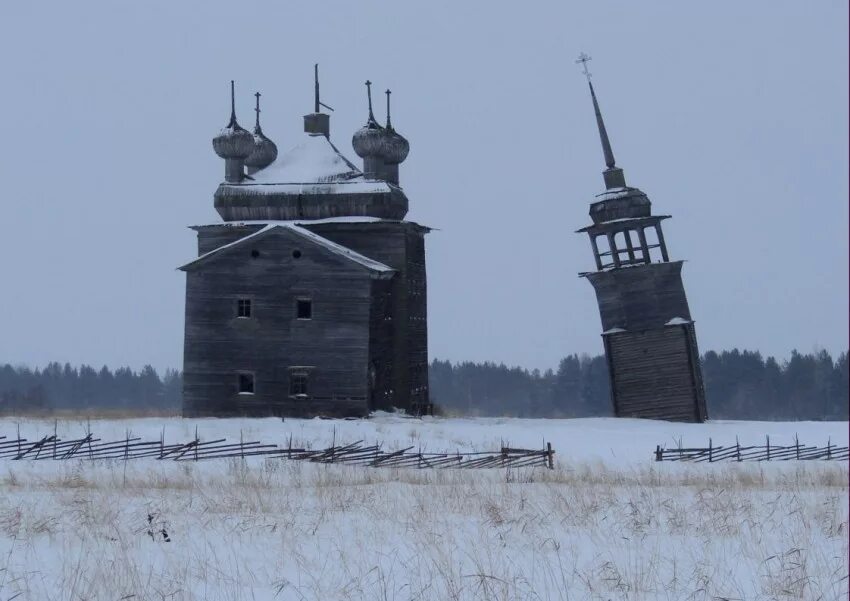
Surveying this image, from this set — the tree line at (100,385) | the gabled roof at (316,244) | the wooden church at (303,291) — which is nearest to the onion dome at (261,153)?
the wooden church at (303,291)

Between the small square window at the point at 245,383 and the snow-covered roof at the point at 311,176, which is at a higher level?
the snow-covered roof at the point at 311,176

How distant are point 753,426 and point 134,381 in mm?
109724

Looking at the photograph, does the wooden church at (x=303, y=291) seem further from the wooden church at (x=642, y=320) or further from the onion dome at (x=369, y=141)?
the wooden church at (x=642, y=320)

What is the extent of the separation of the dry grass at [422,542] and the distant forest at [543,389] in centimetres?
2724

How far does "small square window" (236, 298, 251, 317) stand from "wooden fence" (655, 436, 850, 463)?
48.8 ft

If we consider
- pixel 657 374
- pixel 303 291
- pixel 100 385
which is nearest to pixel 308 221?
pixel 303 291

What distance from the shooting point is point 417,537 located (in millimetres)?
9906

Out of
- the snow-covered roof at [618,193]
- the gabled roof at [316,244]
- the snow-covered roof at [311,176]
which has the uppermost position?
the snow-covered roof at [311,176]

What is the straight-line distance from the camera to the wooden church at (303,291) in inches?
1341

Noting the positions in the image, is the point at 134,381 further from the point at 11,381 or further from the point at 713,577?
the point at 713,577

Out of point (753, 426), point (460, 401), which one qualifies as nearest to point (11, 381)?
point (460, 401)

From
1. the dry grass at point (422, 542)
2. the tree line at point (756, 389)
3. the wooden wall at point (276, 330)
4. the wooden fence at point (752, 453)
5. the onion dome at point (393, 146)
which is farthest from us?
the tree line at point (756, 389)

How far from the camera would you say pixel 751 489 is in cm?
1505

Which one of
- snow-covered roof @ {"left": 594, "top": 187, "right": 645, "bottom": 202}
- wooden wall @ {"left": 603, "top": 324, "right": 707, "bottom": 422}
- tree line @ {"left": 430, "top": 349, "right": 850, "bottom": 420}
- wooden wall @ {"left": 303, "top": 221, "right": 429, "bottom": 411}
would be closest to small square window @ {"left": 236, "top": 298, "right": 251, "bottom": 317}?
wooden wall @ {"left": 303, "top": 221, "right": 429, "bottom": 411}
